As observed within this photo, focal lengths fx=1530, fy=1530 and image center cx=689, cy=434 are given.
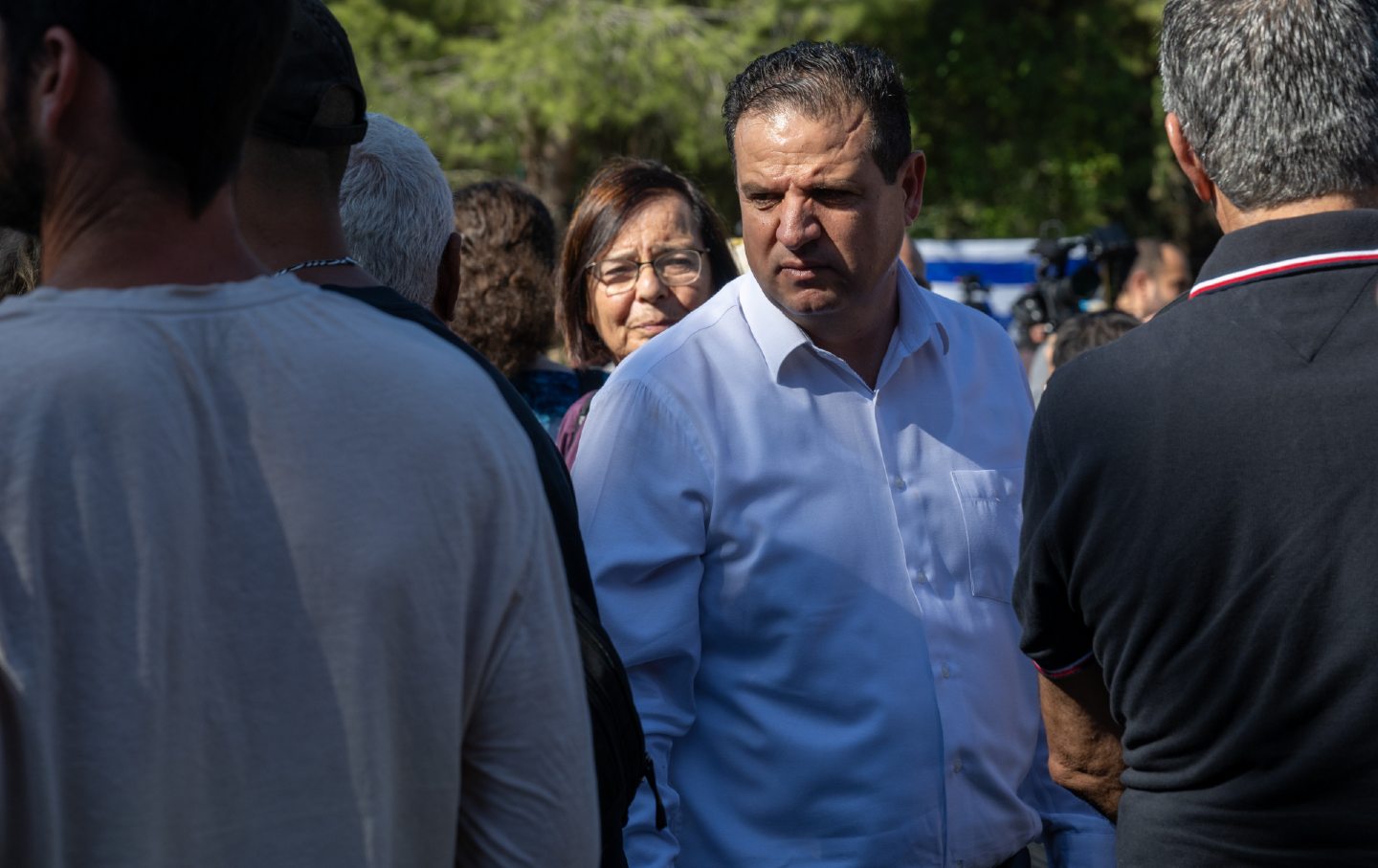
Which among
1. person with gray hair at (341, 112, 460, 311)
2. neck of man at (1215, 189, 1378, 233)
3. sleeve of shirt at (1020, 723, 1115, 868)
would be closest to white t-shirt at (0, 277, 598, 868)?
person with gray hair at (341, 112, 460, 311)

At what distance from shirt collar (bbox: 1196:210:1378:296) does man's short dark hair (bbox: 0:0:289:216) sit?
3.62 feet

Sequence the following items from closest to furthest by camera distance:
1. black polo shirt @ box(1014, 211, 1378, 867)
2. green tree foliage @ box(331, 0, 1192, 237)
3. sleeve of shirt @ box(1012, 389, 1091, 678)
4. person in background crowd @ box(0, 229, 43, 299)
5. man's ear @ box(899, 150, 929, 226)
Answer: black polo shirt @ box(1014, 211, 1378, 867), sleeve of shirt @ box(1012, 389, 1091, 678), person in background crowd @ box(0, 229, 43, 299), man's ear @ box(899, 150, 929, 226), green tree foliage @ box(331, 0, 1192, 237)

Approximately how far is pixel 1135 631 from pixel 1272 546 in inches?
7.5

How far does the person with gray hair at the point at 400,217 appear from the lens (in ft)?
7.04

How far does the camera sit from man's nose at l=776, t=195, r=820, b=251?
8.05 ft

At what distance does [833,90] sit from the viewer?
2.50m

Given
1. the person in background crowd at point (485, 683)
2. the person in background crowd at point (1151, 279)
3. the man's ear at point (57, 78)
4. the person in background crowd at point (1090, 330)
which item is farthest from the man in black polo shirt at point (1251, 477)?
the person in background crowd at point (1151, 279)

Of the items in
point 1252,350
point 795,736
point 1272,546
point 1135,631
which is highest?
point 1252,350

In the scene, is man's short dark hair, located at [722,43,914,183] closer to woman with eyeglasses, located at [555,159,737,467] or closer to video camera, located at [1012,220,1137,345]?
woman with eyeglasses, located at [555,159,737,467]

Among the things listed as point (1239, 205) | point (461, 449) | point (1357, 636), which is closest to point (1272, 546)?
point (1357, 636)

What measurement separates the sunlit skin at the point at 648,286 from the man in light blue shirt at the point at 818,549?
1.26 meters

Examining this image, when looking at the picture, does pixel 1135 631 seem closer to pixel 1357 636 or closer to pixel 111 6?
pixel 1357 636

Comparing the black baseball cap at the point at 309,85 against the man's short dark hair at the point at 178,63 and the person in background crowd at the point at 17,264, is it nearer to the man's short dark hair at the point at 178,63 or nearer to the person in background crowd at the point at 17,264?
the man's short dark hair at the point at 178,63

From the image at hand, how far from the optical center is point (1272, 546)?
1.67 metres
